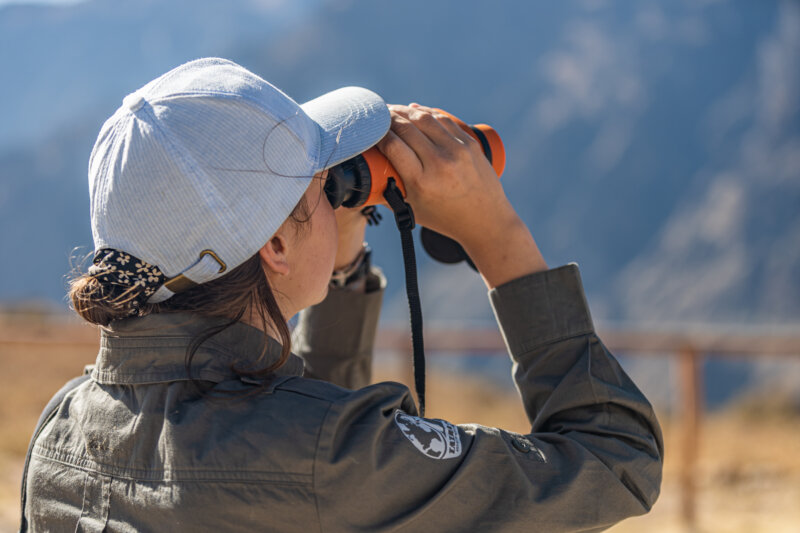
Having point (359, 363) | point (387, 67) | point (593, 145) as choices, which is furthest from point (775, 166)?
point (359, 363)

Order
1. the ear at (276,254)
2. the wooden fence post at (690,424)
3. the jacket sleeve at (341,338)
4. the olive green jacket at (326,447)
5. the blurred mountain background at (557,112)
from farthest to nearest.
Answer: the blurred mountain background at (557,112) < the wooden fence post at (690,424) < the jacket sleeve at (341,338) < the ear at (276,254) < the olive green jacket at (326,447)

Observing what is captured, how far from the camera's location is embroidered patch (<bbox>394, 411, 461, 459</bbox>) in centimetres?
88

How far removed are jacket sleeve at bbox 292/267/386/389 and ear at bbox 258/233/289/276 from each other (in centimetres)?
38

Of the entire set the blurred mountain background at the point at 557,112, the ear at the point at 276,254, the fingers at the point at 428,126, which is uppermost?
the blurred mountain background at the point at 557,112

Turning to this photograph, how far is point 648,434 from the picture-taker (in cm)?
101

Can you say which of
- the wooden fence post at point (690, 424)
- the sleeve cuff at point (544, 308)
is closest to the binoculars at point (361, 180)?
the sleeve cuff at point (544, 308)

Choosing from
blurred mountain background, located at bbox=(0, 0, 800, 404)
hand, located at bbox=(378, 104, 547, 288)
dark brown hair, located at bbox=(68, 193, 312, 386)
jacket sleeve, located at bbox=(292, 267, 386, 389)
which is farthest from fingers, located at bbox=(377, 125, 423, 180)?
blurred mountain background, located at bbox=(0, 0, 800, 404)

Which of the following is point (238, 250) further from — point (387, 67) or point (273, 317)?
point (387, 67)

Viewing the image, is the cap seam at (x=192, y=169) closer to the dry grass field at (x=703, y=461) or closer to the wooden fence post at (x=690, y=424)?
the dry grass field at (x=703, y=461)

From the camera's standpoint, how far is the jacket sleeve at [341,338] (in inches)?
54.4

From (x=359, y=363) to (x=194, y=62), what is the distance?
0.62 metres

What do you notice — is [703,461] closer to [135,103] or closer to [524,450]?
[524,450]

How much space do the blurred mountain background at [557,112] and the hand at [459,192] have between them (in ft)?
108

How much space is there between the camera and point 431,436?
893mm
